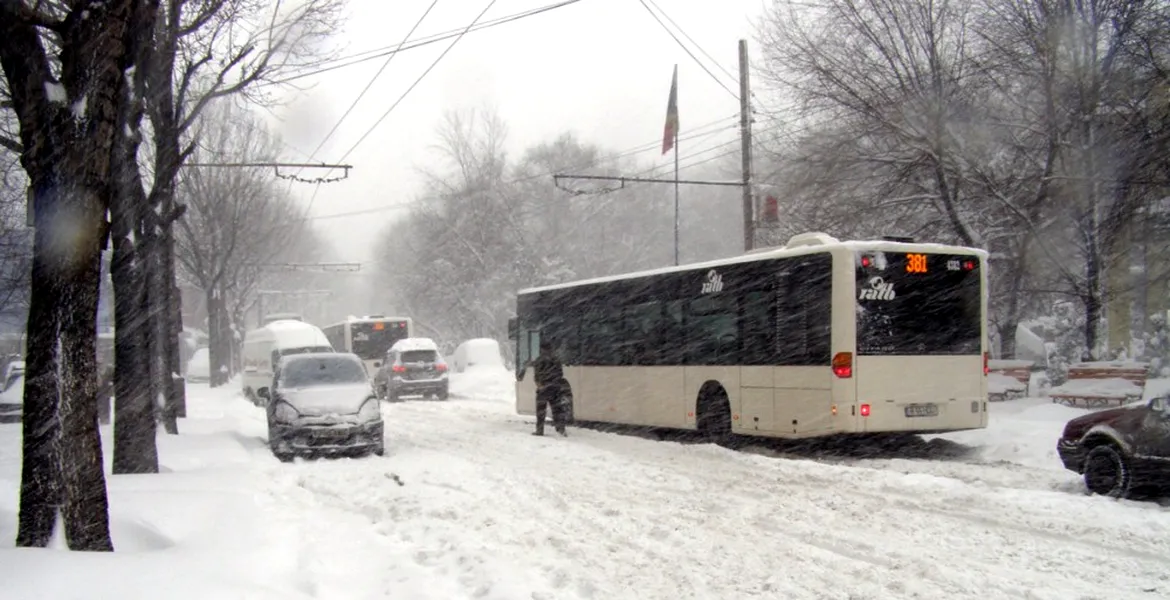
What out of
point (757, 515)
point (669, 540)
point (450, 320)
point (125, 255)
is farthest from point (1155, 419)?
point (450, 320)

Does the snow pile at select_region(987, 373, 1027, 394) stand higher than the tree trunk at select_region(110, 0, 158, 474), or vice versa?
the tree trunk at select_region(110, 0, 158, 474)

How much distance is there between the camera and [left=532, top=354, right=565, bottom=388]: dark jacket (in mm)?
17922

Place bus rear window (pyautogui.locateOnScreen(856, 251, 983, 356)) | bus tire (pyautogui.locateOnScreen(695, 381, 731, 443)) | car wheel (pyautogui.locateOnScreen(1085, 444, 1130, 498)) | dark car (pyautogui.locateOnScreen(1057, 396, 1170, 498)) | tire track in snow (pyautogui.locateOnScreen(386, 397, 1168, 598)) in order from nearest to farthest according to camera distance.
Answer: tire track in snow (pyautogui.locateOnScreen(386, 397, 1168, 598))
dark car (pyautogui.locateOnScreen(1057, 396, 1170, 498))
car wheel (pyautogui.locateOnScreen(1085, 444, 1130, 498))
bus rear window (pyautogui.locateOnScreen(856, 251, 983, 356))
bus tire (pyautogui.locateOnScreen(695, 381, 731, 443))

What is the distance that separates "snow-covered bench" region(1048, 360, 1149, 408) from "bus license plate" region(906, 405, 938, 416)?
21.5ft

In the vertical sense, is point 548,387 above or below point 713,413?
above

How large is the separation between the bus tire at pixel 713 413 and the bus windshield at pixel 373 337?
86.7 ft

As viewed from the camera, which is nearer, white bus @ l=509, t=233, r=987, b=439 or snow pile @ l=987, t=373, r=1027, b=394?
white bus @ l=509, t=233, r=987, b=439

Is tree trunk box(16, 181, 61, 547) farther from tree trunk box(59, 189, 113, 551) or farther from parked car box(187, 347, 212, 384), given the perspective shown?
parked car box(187, 347, 212, 384)

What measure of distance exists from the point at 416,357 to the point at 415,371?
22.0 inches

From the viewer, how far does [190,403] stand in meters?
32.2

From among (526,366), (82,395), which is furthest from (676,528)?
(526,366)

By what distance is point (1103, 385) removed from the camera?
18250 millimetres

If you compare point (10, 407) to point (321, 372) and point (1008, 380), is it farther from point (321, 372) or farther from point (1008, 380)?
point (1008, 380)

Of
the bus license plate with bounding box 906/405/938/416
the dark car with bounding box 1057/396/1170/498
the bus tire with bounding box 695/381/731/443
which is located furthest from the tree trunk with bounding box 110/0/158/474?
the dark car with bounding box 1057/396/1170/498
